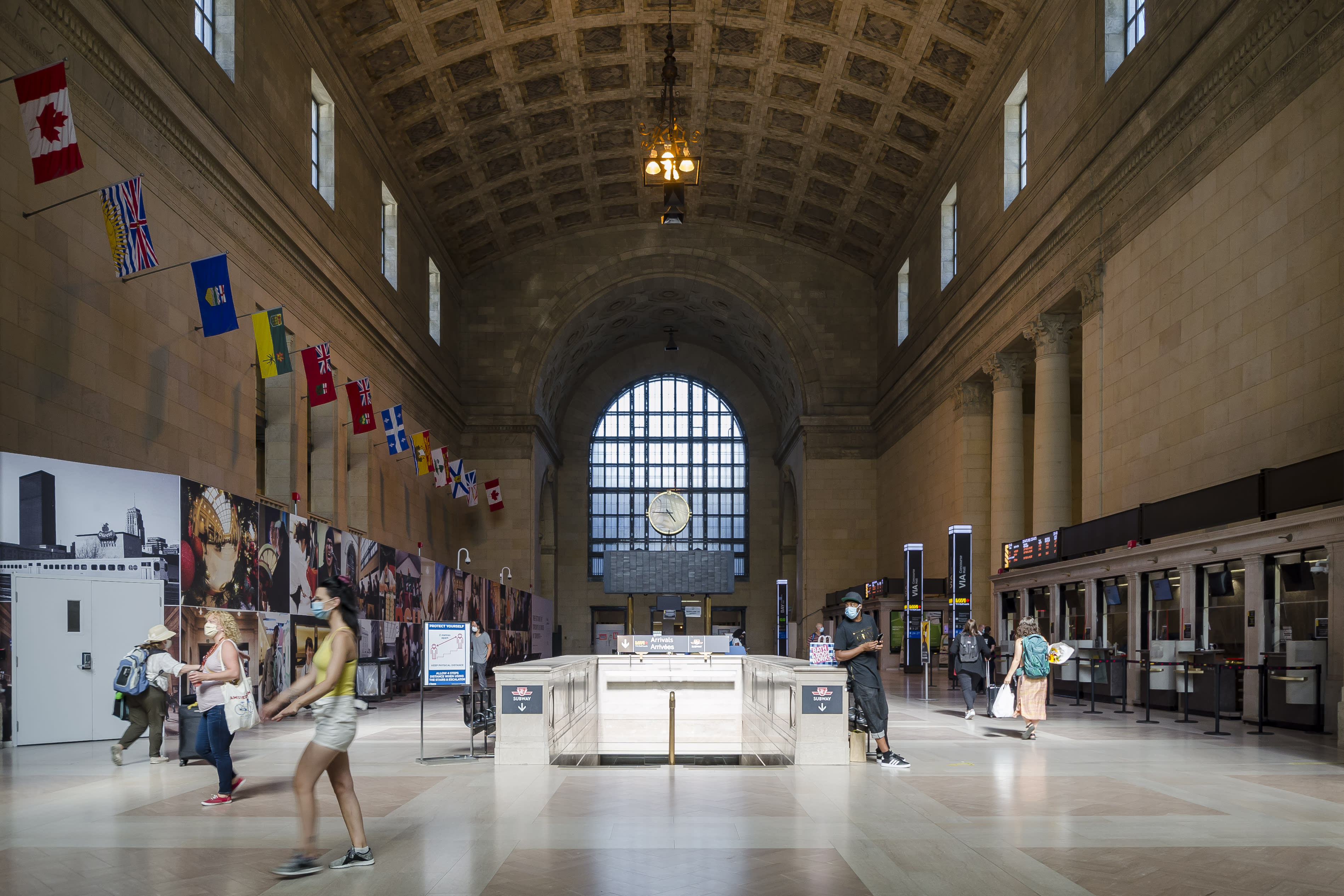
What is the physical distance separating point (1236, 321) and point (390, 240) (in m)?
26.0

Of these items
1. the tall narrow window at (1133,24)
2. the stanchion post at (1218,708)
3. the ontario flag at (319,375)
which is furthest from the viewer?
the ontario flag at (319,375)

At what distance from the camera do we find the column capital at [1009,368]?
31.6 meters

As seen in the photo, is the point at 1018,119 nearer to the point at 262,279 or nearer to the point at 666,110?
the point at 666,110

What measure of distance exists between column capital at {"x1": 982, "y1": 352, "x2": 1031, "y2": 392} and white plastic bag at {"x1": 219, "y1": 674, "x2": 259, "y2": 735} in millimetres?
25300

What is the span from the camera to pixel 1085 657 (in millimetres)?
21328

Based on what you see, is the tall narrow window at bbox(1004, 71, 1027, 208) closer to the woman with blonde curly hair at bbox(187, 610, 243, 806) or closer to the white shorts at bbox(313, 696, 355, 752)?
the woman with blonde curly hair at bbox(187, 610, 243, 806)

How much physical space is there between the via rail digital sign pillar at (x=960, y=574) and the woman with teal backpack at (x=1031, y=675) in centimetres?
1043

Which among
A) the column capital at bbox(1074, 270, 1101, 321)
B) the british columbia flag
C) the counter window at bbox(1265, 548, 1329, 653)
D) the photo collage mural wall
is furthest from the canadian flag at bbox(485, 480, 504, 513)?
the counter window at bbox(1265, 548, 1329, 653)

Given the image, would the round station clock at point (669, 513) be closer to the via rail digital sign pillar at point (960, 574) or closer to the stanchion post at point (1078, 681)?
the via rail digital sign pillar at point (960, 574)

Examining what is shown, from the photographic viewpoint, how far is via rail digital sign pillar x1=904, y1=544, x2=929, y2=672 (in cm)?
2956

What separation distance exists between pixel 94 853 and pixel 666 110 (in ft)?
108

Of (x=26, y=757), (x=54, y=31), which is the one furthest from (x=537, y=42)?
(x=26, y=757)

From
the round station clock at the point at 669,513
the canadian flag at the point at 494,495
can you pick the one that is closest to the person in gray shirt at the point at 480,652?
the round station clock at the point at 669,513

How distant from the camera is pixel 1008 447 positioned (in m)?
31.7
